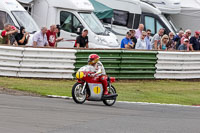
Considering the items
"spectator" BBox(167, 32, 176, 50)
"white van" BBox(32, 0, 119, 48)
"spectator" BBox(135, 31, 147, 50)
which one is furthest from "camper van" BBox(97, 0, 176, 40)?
"spectator" BBox(135, 31, 147, 50)

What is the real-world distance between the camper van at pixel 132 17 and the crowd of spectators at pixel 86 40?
4621 mm

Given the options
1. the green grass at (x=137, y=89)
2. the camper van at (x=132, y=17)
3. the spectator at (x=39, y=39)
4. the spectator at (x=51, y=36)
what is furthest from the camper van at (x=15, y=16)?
the camper van at (x=132, y=17)

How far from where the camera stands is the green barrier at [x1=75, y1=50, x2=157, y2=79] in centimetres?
2120

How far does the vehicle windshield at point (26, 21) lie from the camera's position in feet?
79.1

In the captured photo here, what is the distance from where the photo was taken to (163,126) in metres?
11.6

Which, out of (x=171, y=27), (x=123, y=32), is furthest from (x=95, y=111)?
(x=171, y=27)

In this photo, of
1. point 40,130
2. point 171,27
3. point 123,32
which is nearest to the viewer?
point 40,130

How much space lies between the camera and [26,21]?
24.3 m

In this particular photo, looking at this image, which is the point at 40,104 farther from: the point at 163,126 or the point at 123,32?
the point at 123,32

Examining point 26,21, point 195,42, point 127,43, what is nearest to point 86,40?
point 127,43

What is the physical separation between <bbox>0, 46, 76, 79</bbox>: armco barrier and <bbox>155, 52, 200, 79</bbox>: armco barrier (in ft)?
13.2

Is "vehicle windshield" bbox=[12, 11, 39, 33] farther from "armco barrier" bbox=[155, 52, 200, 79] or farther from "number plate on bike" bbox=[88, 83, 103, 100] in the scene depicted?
"number plate on bike" bbox=[88, 83, 103, 100]

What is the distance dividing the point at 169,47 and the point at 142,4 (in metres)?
7.45

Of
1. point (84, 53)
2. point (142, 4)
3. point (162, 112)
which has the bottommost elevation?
point (162, 112)
